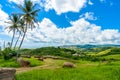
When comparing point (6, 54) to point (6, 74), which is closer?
point (6, 74)

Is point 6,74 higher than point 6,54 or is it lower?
lower

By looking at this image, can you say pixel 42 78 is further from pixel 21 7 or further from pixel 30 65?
pixel 21 7

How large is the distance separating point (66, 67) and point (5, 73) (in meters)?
21.7

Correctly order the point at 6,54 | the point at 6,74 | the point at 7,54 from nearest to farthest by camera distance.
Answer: the point at 6,74
the point at 6,54
the point at 7,54

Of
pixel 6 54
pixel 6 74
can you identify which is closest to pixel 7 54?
pixel 6 54

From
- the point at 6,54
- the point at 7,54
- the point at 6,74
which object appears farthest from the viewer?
the point at 7,54

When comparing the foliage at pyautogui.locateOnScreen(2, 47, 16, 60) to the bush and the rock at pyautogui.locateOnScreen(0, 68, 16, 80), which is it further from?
the rock at pyautogui.locateOnScreen(0, 68, 16, 80)

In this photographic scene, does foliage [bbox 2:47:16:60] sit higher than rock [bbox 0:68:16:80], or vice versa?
foliage [bbox 2:47:16:60]

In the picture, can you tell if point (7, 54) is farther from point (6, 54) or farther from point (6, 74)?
point (6, 74)

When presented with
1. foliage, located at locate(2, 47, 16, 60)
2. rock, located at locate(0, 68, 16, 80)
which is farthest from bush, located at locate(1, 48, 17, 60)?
rock, located at locate(0, 68, 16, 80)

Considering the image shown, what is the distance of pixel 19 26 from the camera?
2931 inches

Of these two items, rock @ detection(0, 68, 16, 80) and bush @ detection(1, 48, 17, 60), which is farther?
bush @ detection(1, 48, 17, 60)

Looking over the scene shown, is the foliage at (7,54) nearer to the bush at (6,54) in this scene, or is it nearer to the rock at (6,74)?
the bush at (6,54)

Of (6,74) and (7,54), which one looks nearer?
(6,74)
